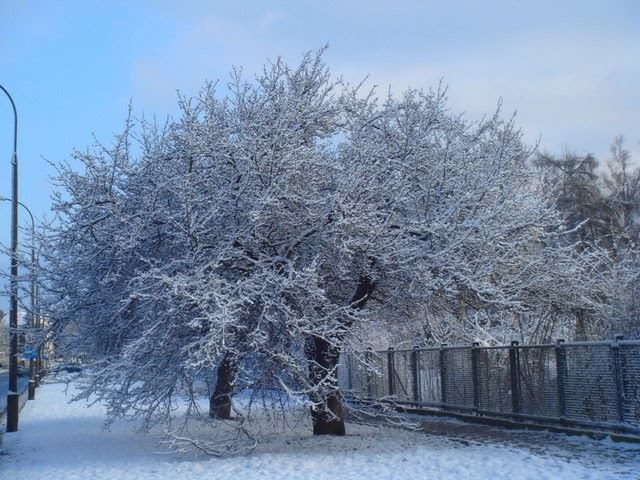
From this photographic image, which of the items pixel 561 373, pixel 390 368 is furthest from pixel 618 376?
pixel 390 368

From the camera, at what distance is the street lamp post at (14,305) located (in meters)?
17.8

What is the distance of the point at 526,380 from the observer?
18.7m

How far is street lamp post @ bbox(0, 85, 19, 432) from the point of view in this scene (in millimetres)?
17812

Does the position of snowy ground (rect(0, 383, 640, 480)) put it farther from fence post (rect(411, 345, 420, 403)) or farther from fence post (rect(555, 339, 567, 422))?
fence post (rect(411, 345, 420, 403))

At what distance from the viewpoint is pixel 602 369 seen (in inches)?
628

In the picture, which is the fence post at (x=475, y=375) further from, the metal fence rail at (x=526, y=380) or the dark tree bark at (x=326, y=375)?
the dark tree bark at (x=326, y=375)

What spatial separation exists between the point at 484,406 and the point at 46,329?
10.5m

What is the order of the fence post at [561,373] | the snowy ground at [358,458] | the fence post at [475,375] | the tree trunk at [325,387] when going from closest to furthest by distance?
the snowy ground at [358,458], the tree trunk at [325,387], the fence post at [561,373], the fence post at [475,375]

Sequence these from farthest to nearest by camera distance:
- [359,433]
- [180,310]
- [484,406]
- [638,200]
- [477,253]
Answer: [638,200] < [484,406] < [359,433] < [477,253] < [180,310]

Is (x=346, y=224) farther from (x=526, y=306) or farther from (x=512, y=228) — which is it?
(x=526, y=306)

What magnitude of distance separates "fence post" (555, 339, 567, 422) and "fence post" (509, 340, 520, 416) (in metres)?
1.65

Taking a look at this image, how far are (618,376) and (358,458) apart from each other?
5239 mm

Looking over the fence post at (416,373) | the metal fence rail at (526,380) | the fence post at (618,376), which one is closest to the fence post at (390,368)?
the metal fence rail at (526,380)

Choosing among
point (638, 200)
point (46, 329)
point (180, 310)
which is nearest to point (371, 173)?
point (180, 310)
